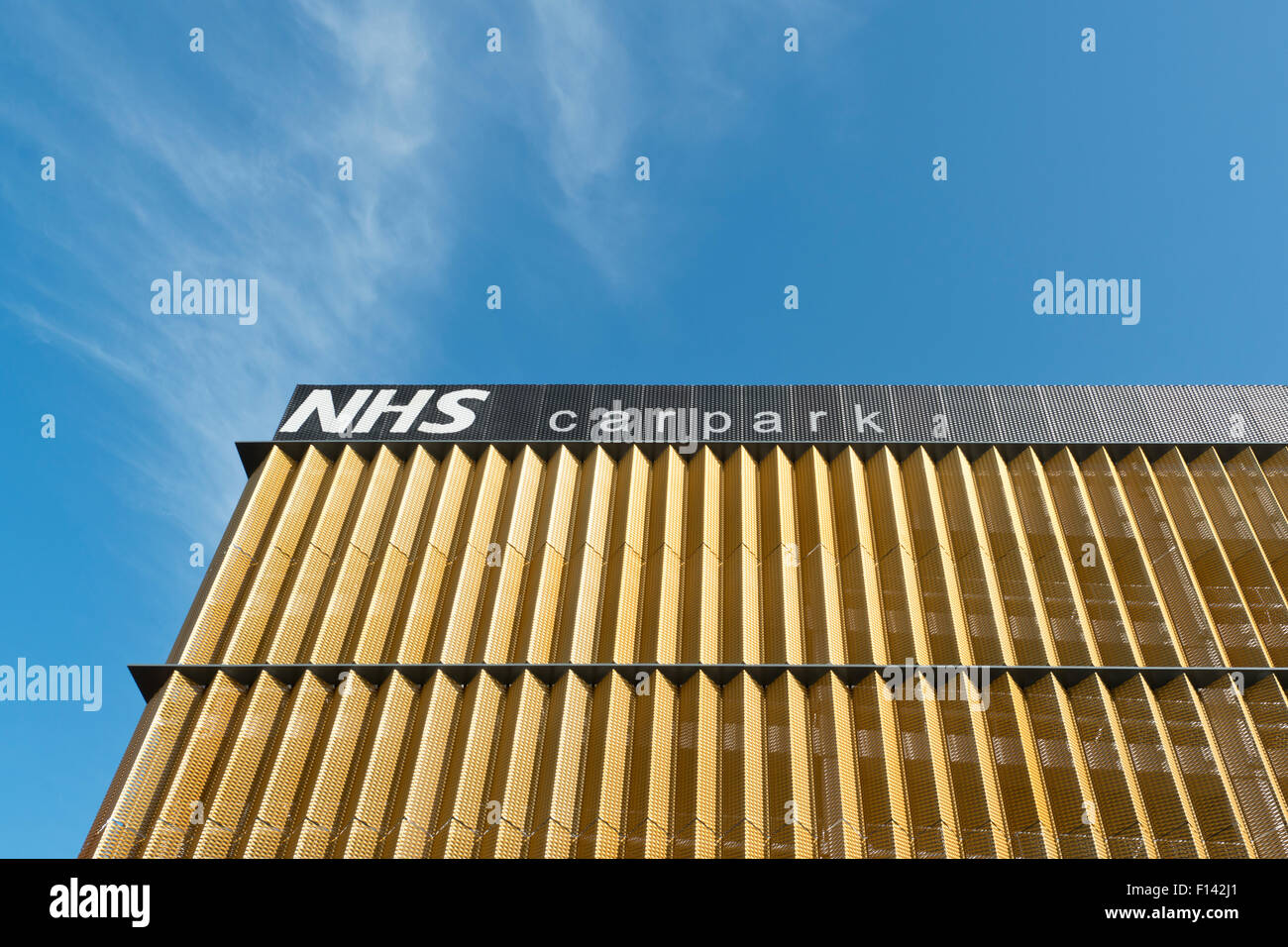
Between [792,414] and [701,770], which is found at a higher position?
[792,414]

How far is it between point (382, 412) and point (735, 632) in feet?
34.8

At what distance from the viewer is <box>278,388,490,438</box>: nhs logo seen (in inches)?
928

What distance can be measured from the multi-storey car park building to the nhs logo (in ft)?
0.29

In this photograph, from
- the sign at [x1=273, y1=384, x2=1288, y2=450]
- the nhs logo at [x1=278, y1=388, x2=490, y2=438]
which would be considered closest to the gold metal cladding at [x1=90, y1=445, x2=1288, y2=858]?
the sign at [x1=273, y1=384, x2=1288, y2=450]

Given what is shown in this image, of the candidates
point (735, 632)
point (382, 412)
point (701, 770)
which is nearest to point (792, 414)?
point (735, 632)

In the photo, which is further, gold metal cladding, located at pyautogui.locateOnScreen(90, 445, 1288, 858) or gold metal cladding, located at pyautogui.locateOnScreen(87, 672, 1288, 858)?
gold metal cladding, located at pyautogui.locateOnScreen(90, 445, 1288, 858)

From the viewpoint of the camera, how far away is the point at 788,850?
14203 mm

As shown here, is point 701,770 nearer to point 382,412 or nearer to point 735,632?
point 735,632

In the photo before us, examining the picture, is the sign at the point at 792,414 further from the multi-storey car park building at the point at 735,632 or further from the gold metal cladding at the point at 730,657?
the gold metal cladding at the point at 730,657

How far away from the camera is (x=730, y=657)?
17797 millimetres

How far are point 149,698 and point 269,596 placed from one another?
105 inches

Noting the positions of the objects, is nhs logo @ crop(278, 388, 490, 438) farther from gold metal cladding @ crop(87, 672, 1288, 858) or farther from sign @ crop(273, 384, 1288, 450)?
gold metal cladding @ crop(87, 672, 1288, 858)
